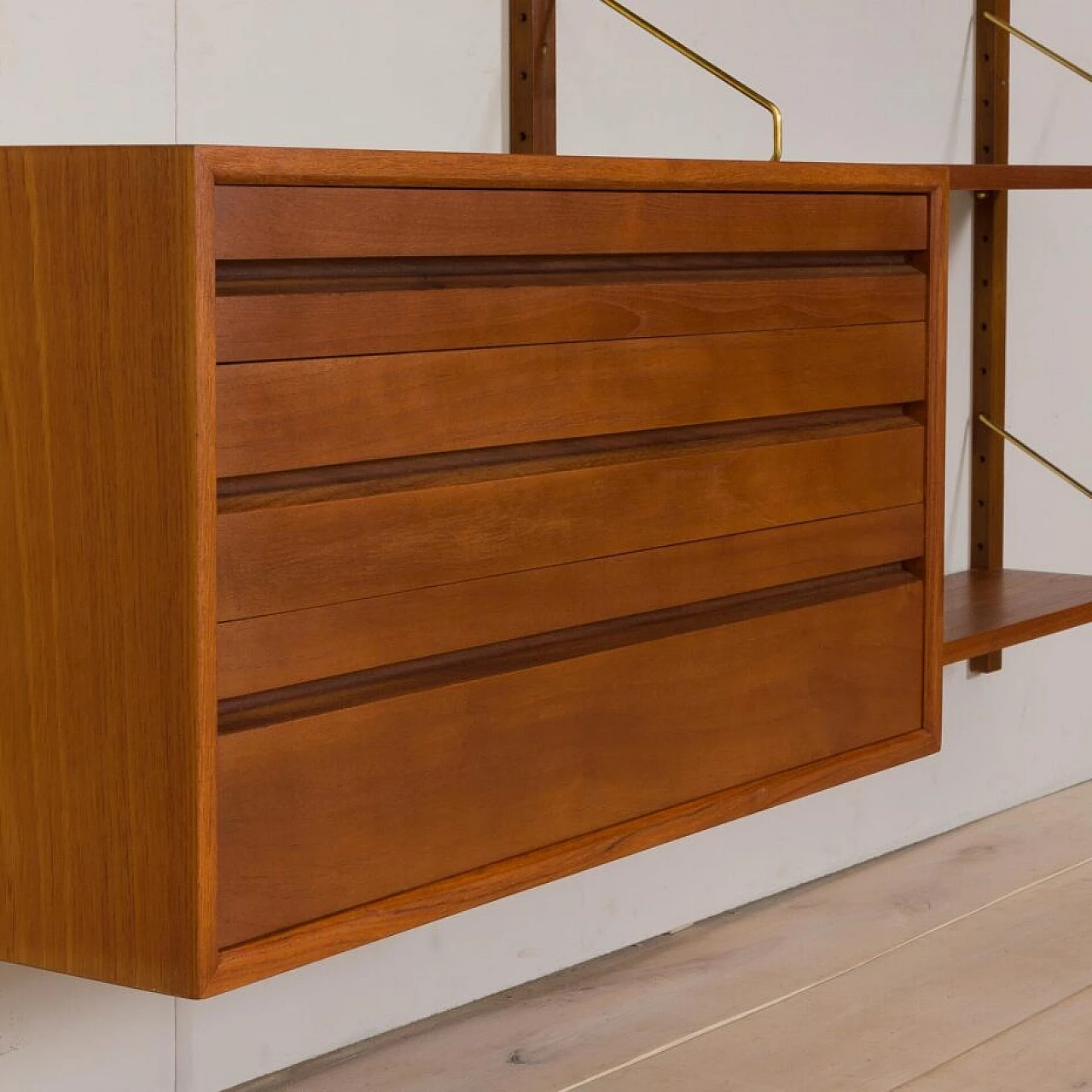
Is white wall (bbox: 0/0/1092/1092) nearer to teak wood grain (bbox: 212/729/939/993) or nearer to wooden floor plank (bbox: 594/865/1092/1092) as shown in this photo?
wooden floor plank (bbox: 594/865/1092/1092)

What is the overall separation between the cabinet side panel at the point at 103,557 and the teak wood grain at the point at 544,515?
0.06 m

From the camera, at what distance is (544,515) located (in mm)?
1393

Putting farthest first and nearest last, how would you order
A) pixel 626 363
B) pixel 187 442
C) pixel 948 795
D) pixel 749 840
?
pixel 948 795, pixel 749 840, pixel 626 363, pixel 187 442

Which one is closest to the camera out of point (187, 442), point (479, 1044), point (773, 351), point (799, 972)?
point (187, 442)

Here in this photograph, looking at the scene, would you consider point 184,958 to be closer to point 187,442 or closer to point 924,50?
point 187,442

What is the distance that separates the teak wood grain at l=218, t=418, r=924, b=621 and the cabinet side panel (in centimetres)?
6

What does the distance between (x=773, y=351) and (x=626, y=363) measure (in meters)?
0.19

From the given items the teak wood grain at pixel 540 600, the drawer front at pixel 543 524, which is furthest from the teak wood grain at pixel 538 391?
the teak wood grain at pixel 540 600

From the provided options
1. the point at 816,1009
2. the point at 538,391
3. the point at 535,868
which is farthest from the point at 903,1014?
the point at 538,391

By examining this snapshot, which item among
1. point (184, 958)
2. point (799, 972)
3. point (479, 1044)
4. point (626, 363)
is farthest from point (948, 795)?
point (184, 958)

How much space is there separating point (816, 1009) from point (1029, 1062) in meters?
0.24

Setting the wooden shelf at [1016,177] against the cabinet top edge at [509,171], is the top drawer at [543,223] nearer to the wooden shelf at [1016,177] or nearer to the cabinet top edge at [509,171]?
the cabinet top edge at [509,171]

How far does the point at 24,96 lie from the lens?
1487 mm

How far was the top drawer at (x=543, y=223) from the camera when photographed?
1.17 metres
